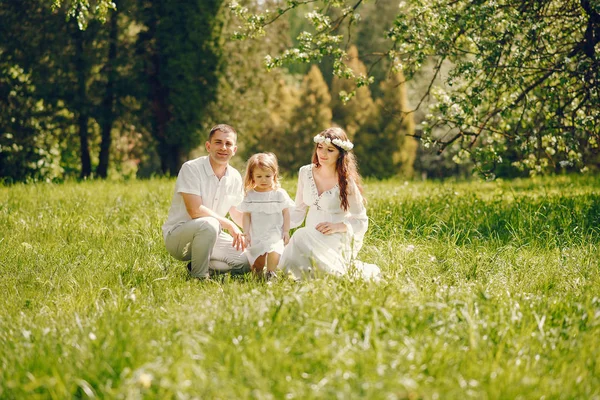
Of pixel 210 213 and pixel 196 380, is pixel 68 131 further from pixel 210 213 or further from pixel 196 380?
pixel 196 380

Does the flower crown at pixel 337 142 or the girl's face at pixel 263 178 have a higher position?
the flower crown at pixel 337 142

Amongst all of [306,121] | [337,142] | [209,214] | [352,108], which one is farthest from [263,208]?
[352,108]

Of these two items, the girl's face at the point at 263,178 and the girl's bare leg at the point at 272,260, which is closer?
the girl's bare leg at the point at 272,260

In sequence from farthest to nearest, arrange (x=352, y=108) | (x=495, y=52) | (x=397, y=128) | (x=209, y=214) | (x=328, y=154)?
(x=352, y=108) → (x=397, y=128) → (x=495, y=52) → (x=209, y=214) → (x=328, y=154)

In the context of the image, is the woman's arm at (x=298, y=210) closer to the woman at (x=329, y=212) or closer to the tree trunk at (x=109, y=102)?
the woman at (x=329, y=212)

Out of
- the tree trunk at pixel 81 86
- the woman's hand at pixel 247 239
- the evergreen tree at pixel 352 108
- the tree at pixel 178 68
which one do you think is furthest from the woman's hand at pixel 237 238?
the evergreen tree at pixel 352 108

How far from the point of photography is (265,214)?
19.9 ft

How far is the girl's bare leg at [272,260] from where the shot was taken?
5.80 meters

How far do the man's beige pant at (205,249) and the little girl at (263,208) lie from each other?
19cm

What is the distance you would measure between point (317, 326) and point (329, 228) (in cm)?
203

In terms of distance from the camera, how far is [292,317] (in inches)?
149

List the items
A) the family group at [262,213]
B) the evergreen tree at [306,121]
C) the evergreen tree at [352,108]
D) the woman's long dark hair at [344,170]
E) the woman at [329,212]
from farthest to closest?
the evergreen tree at [352,108] → the evergreen tree at [306,121] → the woman's long dark hair at [344,170] → the family group at [262,213] → the woman at [329,212]

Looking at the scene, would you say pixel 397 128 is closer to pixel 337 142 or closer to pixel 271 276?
pixel 337 142

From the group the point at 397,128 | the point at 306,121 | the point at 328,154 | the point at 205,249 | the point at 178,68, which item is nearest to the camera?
the point at 205,249
